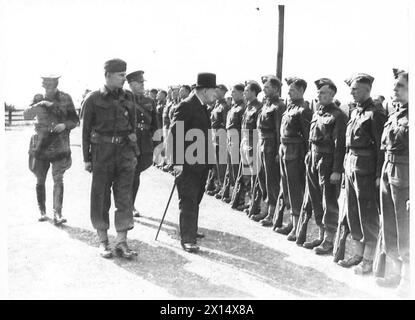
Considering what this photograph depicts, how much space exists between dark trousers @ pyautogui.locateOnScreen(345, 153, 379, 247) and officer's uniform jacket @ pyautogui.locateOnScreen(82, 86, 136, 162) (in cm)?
261

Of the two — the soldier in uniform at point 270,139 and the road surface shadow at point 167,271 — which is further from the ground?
the soldier in uniform at point 270,139

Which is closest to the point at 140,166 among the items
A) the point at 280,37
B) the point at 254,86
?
the point at 254,86

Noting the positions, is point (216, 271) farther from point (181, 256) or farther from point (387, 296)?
point (387, 296)

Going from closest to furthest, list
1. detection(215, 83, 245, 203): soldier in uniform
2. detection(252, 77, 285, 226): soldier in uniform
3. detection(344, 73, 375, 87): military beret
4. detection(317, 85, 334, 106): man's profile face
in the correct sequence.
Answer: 1. detection(344, 73, 375, 87): military beret
2. detection(317, 85, 334, 106): man's profile face
3. detection(252, 77, 285, 226): soldier in uniform
4. detection(215, 83, 245, 203): soldier in uniform

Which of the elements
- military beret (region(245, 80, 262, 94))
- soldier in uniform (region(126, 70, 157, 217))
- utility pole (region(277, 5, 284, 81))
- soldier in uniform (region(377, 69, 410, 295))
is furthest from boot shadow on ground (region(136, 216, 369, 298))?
utility pole (region(277, 5, 284, 81))

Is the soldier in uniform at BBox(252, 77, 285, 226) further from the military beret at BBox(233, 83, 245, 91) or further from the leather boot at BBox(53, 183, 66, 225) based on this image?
the leather boot at BBox(53, 183, 66, 225)

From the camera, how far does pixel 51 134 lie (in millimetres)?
7023

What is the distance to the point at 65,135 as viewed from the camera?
23.7 ft

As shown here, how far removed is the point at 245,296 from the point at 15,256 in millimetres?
2831

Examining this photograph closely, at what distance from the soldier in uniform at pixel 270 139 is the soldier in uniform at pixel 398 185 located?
8.15 feet

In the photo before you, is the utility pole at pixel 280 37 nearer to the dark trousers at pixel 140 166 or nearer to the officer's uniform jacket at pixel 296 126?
the officer's uniform jacket at pixel 296 126

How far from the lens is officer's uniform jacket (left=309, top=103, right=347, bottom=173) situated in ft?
18.1

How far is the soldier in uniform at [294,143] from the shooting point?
625cm

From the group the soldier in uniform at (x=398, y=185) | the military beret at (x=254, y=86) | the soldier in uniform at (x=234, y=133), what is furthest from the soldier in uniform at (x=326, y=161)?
the soldier in uniform at (x=234, y=133)
